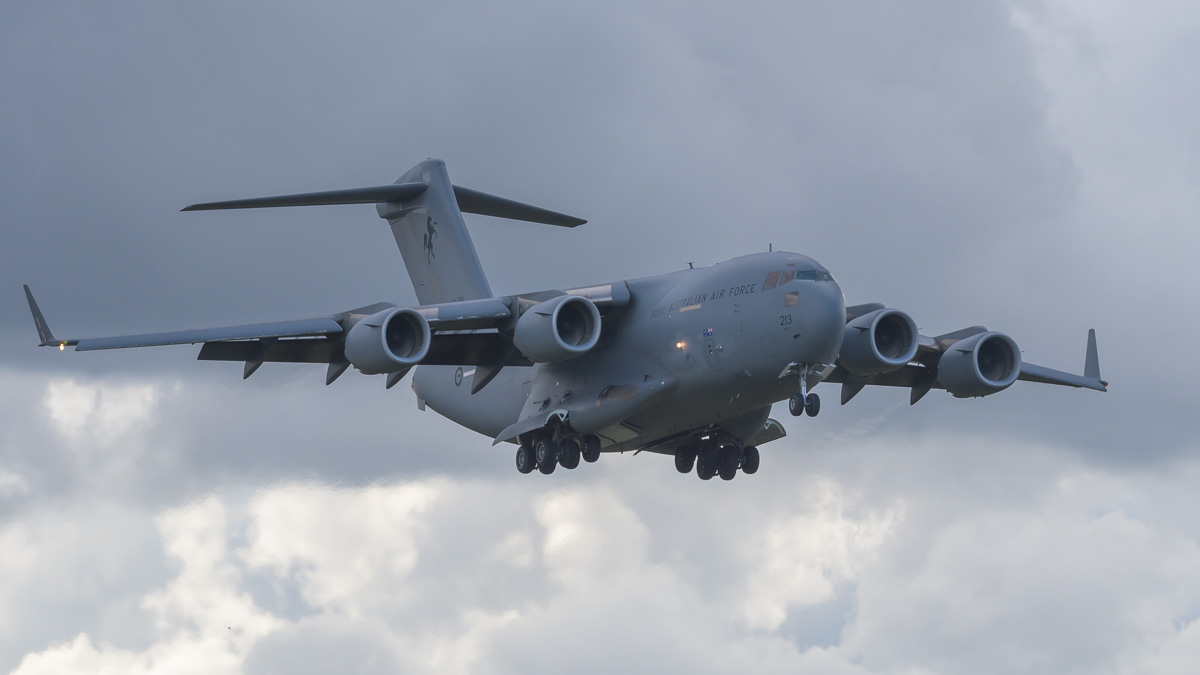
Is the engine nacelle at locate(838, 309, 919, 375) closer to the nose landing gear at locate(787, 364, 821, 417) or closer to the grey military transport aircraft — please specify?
the grey military transport aircraft

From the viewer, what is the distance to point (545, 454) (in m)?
22.2

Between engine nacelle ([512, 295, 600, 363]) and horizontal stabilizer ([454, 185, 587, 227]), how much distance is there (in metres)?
4.91

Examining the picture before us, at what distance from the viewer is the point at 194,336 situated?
2062 cm

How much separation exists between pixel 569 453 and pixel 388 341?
3.30 meters

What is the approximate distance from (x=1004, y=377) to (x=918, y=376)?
1.84 m

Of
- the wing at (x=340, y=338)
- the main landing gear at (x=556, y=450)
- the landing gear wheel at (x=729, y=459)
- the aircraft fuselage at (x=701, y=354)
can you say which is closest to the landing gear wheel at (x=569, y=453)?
the main landing gear at (x=556, y=450)

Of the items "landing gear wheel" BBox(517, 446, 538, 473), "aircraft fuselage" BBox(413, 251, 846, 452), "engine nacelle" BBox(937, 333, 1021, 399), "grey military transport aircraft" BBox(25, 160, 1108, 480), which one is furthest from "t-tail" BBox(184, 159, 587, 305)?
"engine nacelle" BBox(937, 333, 1021, 399)

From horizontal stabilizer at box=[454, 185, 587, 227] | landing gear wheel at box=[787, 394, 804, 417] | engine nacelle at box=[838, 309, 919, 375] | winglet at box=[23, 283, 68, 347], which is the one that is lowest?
winglet at box=[23, 283, 68, 347]

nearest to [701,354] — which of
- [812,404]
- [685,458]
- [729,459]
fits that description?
[812,404]

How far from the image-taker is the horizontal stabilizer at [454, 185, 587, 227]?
2569 centimetres

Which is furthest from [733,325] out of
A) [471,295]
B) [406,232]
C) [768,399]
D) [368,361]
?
[406,232]

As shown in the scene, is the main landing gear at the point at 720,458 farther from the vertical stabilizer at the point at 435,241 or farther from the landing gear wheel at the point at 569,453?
the vertical stabilizer at the point at 435,241

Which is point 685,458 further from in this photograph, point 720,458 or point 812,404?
point 812,404

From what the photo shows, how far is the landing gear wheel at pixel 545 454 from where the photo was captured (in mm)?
22125
